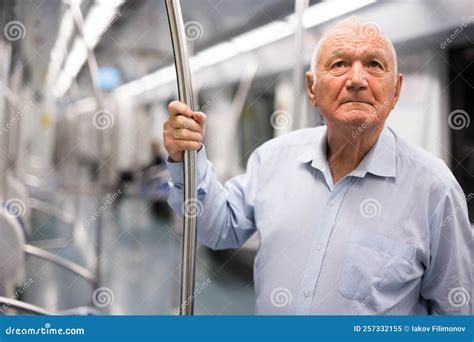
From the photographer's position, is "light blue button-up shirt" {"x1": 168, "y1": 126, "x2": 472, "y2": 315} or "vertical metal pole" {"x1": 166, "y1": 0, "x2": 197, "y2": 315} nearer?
"vertical metal pole" {"x1": 166, "y1": 0, "x2": 197, "y2": 315}

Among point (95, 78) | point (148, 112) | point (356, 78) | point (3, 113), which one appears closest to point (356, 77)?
point (356, 78)

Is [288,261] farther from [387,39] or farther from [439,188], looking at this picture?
[387,39]

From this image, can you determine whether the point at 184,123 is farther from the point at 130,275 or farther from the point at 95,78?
the point at 130,275

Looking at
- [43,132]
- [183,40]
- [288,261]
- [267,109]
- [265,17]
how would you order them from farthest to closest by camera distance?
1. [43,132]
2. [267,109]
3. [265,17]
4. [288,261]
5. [183,40]

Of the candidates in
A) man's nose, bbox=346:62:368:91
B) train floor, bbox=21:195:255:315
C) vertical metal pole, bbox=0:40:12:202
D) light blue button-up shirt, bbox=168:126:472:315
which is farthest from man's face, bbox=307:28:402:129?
vertical metal pole, bbox=0:40:12:202

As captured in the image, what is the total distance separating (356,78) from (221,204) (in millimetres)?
550

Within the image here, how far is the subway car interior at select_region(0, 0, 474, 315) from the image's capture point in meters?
1.88

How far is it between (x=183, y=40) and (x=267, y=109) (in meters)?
3.17

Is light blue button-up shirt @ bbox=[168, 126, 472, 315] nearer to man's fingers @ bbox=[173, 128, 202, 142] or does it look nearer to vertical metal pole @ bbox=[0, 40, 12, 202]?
man's fingers @ bbox=[173, 128, 202, 142]

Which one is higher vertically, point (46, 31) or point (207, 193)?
point (46, 31)

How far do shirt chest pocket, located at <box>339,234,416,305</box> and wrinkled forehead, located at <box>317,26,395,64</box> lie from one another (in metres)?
0.53

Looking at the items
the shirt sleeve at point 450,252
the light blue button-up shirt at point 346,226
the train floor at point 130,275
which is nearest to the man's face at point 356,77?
the light blue button-up shirt at point 346,226

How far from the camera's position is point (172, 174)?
1.53 m
